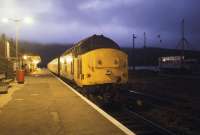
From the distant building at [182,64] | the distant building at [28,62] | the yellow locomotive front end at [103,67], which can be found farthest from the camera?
the distant building at [182,64]

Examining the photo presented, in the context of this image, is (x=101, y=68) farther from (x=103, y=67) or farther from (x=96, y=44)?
(x=96, y=44)

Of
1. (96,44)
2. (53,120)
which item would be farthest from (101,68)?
(53,120)

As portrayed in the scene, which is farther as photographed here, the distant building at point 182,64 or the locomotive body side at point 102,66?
the distant building at point 182,64

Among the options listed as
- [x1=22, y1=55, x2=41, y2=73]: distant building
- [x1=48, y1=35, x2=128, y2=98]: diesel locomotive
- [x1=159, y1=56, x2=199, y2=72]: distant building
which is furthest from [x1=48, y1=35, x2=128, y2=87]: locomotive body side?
[x1=159, y1=56, x2=199, y2=72]: distant building

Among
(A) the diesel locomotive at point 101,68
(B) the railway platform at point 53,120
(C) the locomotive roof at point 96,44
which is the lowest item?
(B) the railway platform at point 53,120

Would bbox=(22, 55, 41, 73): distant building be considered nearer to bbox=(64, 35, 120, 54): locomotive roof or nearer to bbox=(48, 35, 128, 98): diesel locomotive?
bbox=(64, 35, 120, 54): locomotive roof

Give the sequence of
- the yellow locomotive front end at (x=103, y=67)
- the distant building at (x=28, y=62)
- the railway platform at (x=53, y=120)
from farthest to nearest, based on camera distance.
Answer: the distant building at (x=28, y=62) < the yellow locomotive front end at (x=103, y=67) < the railway platform at (x=53, y=120)

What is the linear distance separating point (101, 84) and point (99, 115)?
7.28 meters

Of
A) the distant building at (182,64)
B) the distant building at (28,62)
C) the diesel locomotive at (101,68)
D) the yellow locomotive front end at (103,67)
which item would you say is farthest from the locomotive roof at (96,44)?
the distant building at (182,64)

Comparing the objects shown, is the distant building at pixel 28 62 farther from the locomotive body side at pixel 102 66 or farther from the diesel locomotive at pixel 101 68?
the locomotive body side at pixel 102 66

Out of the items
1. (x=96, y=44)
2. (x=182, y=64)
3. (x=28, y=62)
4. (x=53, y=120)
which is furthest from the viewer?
(x=28, y=62)

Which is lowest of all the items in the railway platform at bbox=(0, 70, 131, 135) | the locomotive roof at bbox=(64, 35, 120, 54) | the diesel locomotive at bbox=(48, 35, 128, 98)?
the railway platform at bbox=(0, 70, 131, 135)

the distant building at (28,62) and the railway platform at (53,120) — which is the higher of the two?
the distant building at (28,62)

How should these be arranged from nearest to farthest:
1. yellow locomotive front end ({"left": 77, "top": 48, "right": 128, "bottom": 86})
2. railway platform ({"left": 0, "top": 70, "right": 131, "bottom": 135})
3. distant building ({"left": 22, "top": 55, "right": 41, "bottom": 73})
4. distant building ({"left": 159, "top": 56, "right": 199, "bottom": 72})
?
1. railway platform ({"left": 0, "top": 70, "right": 131, "bottom": 135})
2. yellow locomotive front end ({"left": 77, "top": 48, "right": 128, "bottom": 86})
3. distant building ({"left": 22, "top": 55, "right": 41, "bottom": 73})
4. distant building ({"left": 159, "top": 56, "right": 199, "bottom": 72})
